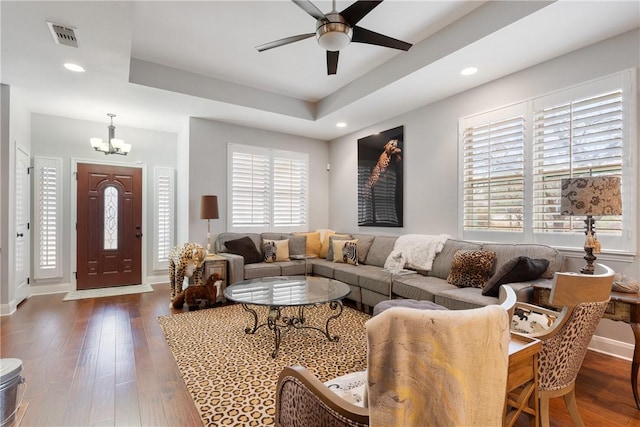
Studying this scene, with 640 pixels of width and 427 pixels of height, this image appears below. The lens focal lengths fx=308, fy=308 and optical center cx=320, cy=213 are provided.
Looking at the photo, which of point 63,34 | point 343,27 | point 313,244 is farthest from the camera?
point 313,244

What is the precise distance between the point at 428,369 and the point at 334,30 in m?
2.29

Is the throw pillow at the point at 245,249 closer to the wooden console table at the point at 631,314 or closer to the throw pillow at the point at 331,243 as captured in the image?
the throw pillow at the point at 331,243

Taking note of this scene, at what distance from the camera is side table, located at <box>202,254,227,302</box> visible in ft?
13.9

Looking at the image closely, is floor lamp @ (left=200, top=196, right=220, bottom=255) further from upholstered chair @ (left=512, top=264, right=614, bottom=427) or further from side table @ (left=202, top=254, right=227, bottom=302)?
upholstered chair @ (left=512, top=264, right=614, bottom=427)

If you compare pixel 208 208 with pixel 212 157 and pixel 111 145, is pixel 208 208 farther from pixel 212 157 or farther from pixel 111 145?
pixel 111 145

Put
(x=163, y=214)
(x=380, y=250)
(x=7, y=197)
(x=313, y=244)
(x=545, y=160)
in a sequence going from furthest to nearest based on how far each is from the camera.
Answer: (x=163, y=214) < (x=313, y=244) < (x=380, y=250) < (x=7, y=197) < (x=545, y=160)

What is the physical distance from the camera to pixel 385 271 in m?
→ 3.97

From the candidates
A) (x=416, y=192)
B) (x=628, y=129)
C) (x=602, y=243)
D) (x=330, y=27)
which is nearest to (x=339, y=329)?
(x=416, y=192)

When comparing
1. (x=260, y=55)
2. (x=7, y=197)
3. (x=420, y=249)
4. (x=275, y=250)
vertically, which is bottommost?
(x=275, y=250)

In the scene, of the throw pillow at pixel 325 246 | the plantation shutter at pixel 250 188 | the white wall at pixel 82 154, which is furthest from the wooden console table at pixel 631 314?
the white wall at pixel 82 154

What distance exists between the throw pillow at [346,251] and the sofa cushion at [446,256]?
4.13 ft

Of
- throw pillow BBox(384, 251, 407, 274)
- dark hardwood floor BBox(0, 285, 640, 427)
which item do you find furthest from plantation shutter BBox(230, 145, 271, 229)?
throw pillow BBox(384, 251, 407, 274)

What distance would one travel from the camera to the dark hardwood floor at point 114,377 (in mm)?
1881

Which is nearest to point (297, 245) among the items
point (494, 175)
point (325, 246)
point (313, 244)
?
point (313, 244)
